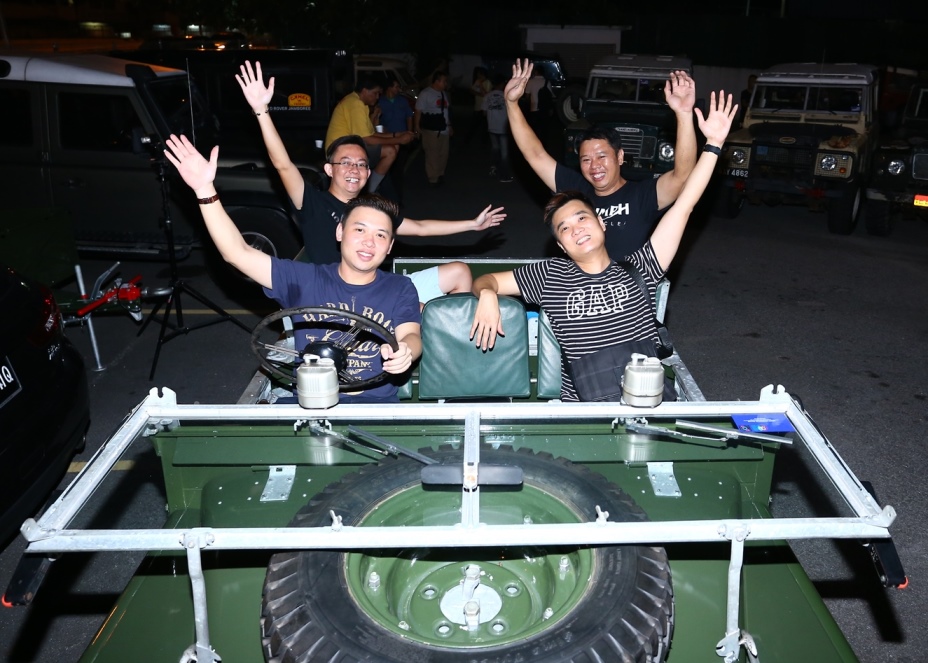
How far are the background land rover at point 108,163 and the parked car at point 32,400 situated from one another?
3.76 meters

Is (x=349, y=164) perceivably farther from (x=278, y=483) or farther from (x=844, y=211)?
(x=844, y=211)

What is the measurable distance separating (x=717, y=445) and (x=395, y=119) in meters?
10.4

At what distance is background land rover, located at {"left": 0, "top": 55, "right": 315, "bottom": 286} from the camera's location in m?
8.27

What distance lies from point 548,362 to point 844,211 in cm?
821

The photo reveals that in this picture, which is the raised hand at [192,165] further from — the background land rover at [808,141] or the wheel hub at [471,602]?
the background land rover at [808,141]

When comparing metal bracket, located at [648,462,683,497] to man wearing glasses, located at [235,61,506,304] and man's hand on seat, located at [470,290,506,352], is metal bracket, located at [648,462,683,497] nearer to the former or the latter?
man's hand on seat, located at [470,290,506,352]

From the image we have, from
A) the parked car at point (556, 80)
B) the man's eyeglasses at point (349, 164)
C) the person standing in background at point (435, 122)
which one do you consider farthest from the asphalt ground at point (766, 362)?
the parked car at point (556, 80)

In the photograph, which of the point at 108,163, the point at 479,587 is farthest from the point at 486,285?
the point at 108,163

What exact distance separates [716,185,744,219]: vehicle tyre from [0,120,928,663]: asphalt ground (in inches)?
8.2

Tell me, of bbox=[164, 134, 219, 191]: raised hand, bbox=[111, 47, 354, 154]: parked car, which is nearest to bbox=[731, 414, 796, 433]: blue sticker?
bbox=[164, 134, 219, 191]: raised hand

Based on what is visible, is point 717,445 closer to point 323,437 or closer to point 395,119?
point 323,437

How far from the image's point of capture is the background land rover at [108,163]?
8266 millimetres

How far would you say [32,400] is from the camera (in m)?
4.13

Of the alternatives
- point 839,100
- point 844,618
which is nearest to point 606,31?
point 839,100
